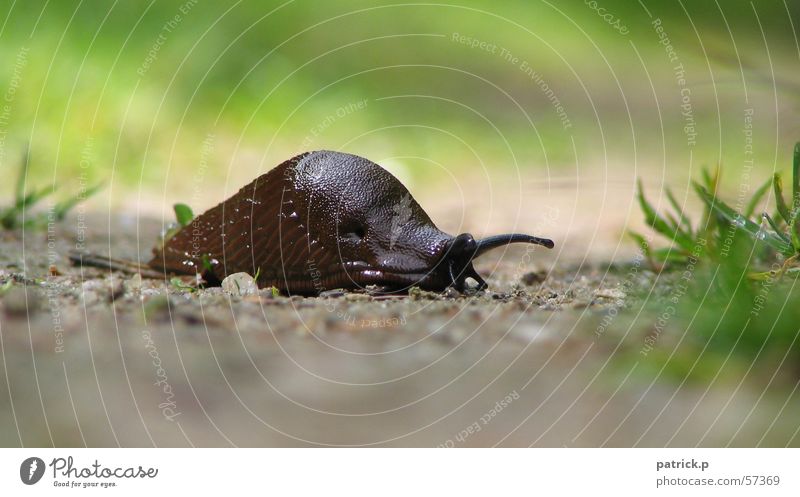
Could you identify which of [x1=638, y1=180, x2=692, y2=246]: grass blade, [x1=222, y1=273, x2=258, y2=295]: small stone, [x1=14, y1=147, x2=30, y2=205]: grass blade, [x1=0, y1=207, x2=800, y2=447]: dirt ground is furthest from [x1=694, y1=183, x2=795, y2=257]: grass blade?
[x1=14, y1=147, x2=30, y2=205]: grass blade

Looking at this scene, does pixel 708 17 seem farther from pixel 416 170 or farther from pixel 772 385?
pixel 772 385

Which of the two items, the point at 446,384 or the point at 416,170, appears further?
the point at 416,170

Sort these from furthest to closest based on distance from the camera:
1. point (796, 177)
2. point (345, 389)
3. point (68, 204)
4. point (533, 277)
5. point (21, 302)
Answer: point (68, 204) < point (533, 277) < point (796, 177) < point (21, 302) < point (345, 389)

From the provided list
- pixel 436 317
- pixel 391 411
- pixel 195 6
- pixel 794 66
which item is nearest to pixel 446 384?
pixel 391 411

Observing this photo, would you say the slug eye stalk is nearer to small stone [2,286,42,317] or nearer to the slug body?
the slug body

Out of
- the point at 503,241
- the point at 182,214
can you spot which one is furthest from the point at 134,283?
the point at 503,241

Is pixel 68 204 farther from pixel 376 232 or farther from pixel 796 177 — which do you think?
pixel 796 177
